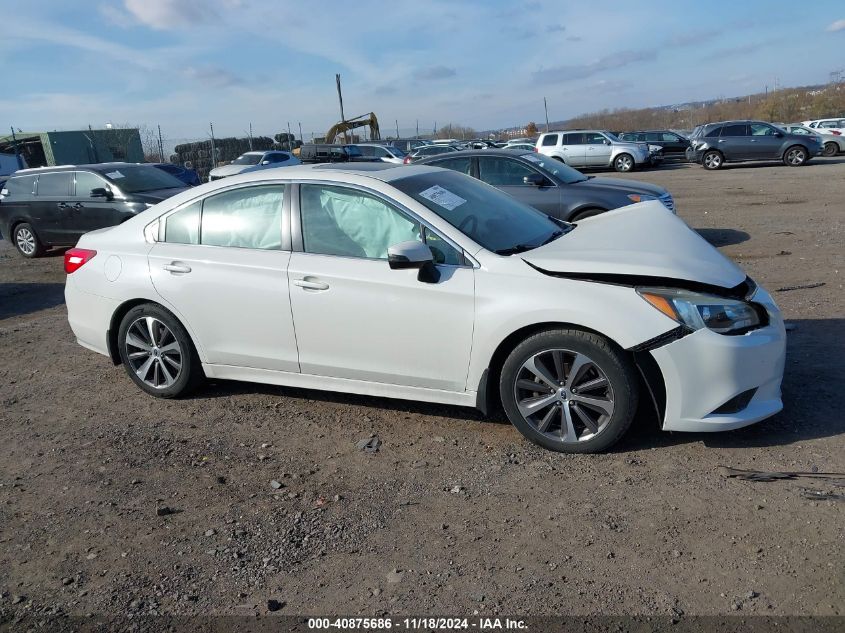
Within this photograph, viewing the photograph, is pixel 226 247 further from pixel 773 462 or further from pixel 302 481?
pixel 773 462

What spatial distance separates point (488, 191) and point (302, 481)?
8.25 ft

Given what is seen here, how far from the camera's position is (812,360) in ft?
17.1

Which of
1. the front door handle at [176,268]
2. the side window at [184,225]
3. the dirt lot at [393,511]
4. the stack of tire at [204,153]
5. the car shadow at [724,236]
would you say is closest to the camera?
the dirt lot at [393,511]

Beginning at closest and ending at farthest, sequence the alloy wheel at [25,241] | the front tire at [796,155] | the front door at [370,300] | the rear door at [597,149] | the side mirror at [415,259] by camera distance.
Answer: the side mirror at [415,259] → the front door at [370,300] → the alloy wheel at [25,241] → the front tire at [796,155] → the rear door at [597,149]

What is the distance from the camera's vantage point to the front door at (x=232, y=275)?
468cm

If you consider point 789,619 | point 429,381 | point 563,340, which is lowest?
point 789,619

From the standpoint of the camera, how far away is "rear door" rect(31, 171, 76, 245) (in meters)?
12.7

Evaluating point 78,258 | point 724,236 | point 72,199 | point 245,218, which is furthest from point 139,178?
point 724,236

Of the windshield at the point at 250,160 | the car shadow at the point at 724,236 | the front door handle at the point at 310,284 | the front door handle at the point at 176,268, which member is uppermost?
the windshield at the point at 250,160

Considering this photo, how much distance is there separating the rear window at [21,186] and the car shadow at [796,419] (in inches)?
489

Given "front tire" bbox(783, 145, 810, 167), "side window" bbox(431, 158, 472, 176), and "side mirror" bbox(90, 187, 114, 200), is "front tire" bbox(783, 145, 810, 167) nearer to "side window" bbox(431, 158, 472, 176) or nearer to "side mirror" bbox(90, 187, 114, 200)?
"side window" bbox(431, 158, 472, 176)

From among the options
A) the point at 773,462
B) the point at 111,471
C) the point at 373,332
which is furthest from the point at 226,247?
the point at 773,462

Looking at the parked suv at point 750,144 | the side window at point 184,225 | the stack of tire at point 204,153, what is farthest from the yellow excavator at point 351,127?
the side window at point 184,225

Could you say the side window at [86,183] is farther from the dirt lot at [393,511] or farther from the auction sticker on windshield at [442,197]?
the auction sticker on windshield at [442,197]
